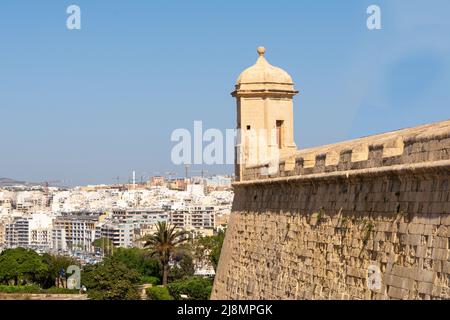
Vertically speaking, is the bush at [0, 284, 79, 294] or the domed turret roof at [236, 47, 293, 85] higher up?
the domed turret roof at [236, 47, 293, 85]

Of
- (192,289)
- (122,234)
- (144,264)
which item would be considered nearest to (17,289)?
(144,264)

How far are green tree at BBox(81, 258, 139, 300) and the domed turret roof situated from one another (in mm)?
29279

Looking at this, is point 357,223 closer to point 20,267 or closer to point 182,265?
point 20,267

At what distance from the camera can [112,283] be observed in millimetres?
51375

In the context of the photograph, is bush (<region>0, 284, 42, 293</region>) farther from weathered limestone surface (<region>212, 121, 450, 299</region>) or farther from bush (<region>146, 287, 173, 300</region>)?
weathered limestone surface (<region>212, 121, 450, 299</region>)

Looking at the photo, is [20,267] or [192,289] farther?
[20,267]

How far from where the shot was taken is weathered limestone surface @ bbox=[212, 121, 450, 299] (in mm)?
11125

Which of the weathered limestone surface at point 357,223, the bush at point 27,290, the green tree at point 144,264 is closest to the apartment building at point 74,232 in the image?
the green tree at point 144,264

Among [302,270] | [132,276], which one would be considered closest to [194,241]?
[132,276]

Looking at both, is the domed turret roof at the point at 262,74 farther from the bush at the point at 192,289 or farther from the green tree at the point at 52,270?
the green tree at the point at 52,270

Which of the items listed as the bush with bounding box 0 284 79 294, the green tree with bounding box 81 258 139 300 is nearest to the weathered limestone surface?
the green tree with bounding box 81 258 139 300

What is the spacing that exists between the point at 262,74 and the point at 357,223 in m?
9.15

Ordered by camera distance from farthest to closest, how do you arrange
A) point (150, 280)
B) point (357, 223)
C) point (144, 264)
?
point (144, 264) → point (150, 280) → point (357, 223)

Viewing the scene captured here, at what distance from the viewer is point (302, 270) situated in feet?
53.2
